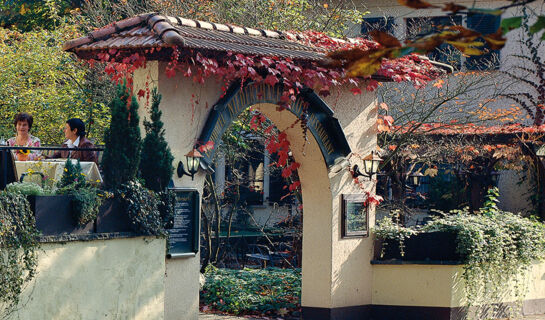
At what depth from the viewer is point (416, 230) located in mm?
10992

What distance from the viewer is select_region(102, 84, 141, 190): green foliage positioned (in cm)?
792

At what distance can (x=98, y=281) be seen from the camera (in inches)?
304

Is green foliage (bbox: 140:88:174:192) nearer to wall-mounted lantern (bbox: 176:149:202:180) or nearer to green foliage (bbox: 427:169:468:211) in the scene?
wall-mounted lantern (bbox: 176:149:202:180)

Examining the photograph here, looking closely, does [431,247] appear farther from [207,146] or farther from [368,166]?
[207,146]

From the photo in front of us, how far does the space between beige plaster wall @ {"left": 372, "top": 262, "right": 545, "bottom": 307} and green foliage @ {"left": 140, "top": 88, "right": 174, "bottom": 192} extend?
3.90 meters

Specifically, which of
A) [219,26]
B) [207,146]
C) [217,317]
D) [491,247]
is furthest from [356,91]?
[217,317]

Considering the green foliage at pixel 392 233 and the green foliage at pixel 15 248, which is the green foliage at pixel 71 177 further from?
the green foliage at pixel 392 233

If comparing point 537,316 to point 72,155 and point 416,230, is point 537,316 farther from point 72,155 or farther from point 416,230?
point 72,155

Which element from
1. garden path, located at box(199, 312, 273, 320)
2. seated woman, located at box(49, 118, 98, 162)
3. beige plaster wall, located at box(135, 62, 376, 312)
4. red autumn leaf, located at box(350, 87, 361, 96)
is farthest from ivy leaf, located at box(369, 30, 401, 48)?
garden path, located at box(199, 312, 273, 320)

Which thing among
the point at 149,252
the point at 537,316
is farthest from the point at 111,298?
the point at 537,316

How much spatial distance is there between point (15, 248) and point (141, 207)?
58.3 inches

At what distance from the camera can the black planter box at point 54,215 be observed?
720 centimetres

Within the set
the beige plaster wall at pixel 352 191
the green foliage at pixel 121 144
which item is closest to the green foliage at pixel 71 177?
the green foliage at pixel 121 144

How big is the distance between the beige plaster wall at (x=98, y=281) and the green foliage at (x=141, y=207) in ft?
0.45
